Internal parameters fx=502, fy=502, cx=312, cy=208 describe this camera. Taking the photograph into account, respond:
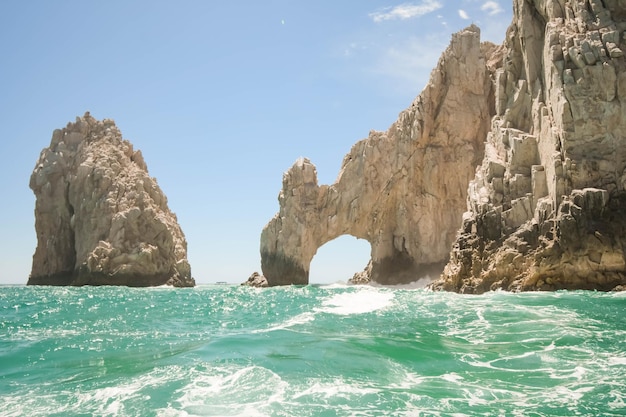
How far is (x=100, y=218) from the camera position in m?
60.0

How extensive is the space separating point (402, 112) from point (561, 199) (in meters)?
26.4

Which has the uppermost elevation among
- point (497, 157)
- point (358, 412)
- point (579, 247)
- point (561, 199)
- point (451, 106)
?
point (451, 106)

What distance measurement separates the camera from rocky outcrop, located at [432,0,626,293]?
23828 mm

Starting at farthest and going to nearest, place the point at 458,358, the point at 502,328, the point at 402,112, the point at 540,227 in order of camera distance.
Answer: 1. the point at 402,112
2. the point at 540,227
3. the point at 502,328
4. the point at 458,358

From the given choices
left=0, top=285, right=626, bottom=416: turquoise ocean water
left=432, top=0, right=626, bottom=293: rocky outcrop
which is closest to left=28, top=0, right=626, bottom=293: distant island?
left=432, top=0, right=626, bottom=293: rocky outcrop

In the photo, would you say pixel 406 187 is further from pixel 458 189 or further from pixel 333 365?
pixel 333 365

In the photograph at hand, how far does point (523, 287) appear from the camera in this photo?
25234 millimetres

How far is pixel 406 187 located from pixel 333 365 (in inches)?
1523

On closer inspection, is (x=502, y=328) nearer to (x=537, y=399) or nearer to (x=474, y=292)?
(x=537, y=399)

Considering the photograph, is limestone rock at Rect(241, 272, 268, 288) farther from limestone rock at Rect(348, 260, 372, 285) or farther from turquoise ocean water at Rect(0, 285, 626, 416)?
turquoise ocean water at Rect(0, 285, 626, 416)

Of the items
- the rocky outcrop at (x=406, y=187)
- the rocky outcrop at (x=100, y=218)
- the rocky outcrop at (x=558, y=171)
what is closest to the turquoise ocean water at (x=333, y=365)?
the rocky outcrop at (x=558, y=171)

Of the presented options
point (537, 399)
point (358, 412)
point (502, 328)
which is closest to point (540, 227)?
point (502, 328)

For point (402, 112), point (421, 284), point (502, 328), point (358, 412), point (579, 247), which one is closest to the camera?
point (358, 412)

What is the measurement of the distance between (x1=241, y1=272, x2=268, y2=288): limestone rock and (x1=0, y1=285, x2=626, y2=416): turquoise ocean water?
109ft
